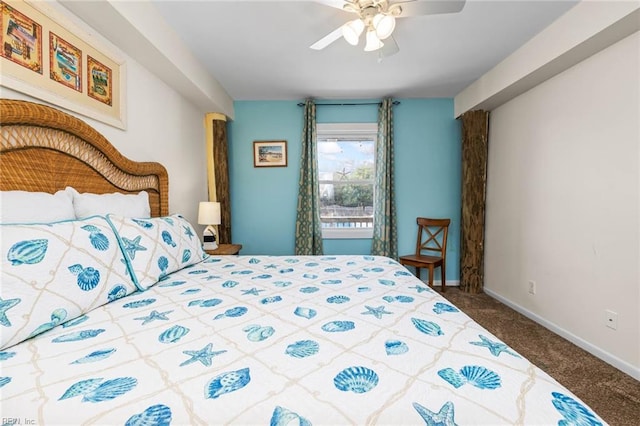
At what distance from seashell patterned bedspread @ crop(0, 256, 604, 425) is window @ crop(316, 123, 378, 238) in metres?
2.55

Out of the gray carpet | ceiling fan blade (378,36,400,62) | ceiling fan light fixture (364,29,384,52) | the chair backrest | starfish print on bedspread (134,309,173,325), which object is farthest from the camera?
the chair backrest

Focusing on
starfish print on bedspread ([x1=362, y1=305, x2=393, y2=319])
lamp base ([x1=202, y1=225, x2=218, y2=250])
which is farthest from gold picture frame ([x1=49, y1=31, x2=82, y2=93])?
starfish print on bedspread ([x1=362, y1=305, x2=393, y2=319])

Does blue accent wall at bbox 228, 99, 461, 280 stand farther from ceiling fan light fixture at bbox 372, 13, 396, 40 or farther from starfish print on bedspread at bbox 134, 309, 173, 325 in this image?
starfish print on bedspread at bbox 134, 309, 173, 325

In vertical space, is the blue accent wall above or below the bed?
above

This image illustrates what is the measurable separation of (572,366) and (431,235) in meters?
1.90

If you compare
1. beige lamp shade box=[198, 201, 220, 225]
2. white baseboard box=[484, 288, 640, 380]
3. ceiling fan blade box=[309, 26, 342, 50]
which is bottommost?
white baseboard box=[484, 288, 640, 380]

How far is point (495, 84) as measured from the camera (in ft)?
9.16

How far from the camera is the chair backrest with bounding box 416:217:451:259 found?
3.52 metres

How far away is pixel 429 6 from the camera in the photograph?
153cm

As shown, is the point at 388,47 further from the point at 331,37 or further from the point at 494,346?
the point at 494,346

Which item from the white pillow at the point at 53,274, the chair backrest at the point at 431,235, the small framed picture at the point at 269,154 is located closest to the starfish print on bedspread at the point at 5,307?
the white pillow at the point at 53,274

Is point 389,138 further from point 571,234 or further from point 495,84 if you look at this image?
point 571,234

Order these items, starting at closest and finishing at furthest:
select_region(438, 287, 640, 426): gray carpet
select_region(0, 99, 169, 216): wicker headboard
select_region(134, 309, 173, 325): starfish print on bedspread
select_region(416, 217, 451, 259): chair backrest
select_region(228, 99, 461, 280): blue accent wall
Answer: select_region(134, 309, 173, 325): starfish print on bedspread
select_region(0, 99, 169, 216): wicker headboard
select_region(438, 287, 640, 426): gray carpet
select_region(416, 217, 451, 259): chair backrest
select_region(228, 99, 461, 280): blue accent wall

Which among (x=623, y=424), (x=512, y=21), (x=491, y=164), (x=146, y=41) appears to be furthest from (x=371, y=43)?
(x=623, y=424)
